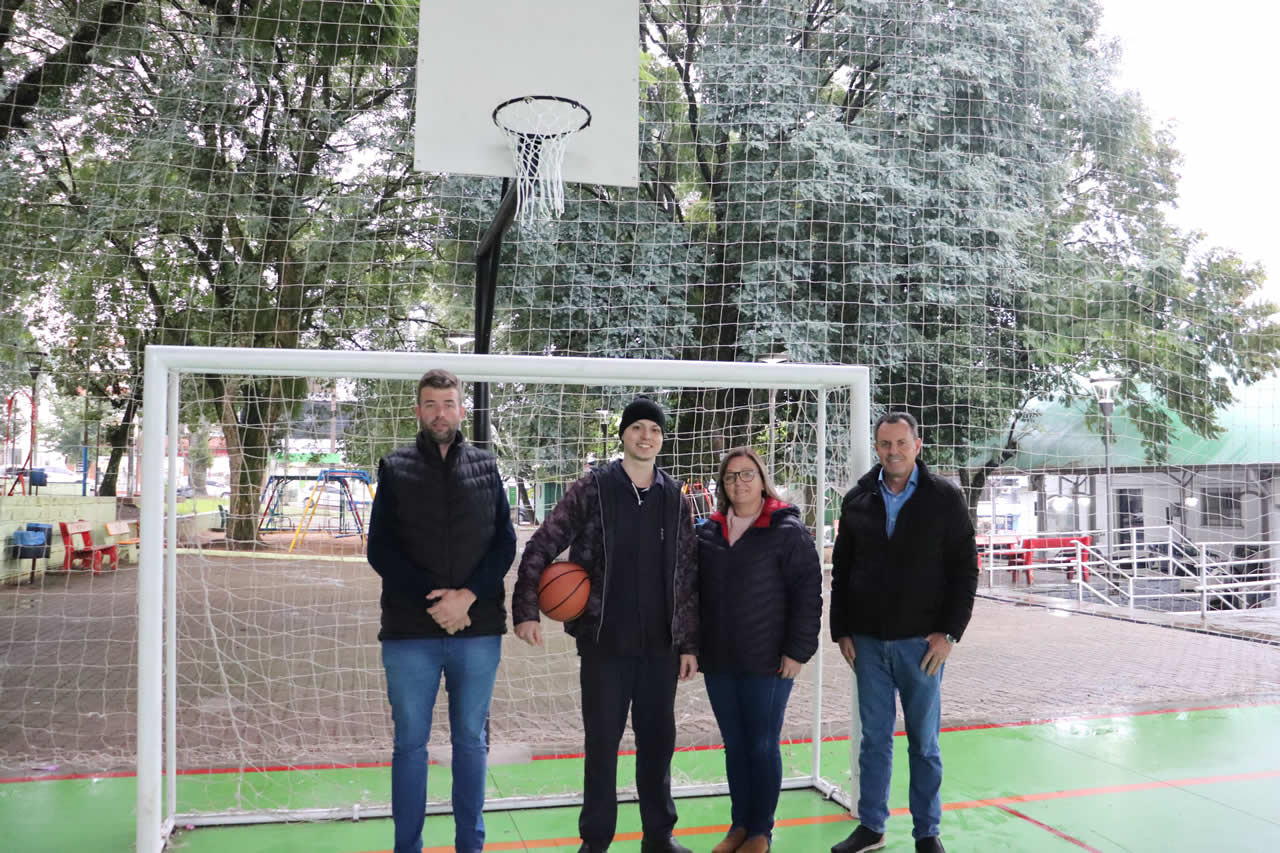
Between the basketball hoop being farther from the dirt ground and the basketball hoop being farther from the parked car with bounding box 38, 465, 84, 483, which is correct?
the parked car with bounding box 38, 465, 84, 483

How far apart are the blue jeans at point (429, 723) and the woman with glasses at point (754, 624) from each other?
80cm

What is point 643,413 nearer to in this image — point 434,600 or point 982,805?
point 434,600

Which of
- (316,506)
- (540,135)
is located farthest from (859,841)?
(316,506)

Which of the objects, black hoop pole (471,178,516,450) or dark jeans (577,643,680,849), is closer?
dark jeans (577,643,680,849)

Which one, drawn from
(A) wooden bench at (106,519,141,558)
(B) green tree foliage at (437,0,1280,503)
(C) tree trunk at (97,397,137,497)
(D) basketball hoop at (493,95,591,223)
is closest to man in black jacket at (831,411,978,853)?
(D) basketball hoop at (493,95,591,223)

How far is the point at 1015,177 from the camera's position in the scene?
30.4 ft

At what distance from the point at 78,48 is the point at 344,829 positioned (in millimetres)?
8274

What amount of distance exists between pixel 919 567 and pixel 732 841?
3.94 feet

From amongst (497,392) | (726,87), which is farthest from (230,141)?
(726,87)

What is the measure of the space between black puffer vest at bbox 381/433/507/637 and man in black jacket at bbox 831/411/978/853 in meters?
1.37

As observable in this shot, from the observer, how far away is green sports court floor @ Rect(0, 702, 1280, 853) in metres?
3.44

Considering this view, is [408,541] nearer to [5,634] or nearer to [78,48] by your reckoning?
[5,634]

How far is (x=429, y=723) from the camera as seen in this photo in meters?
2.87

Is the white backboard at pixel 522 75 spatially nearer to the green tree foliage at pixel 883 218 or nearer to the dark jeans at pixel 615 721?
the green tree foliage at pixel 883 218
